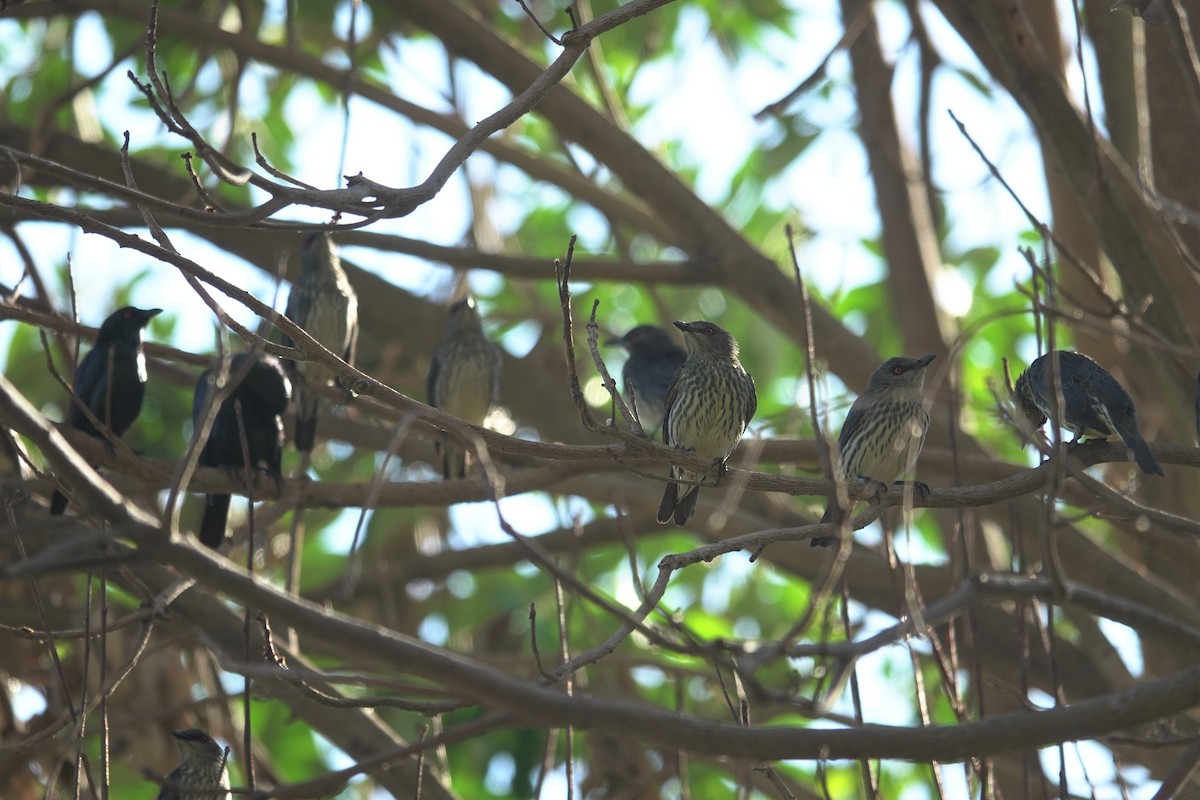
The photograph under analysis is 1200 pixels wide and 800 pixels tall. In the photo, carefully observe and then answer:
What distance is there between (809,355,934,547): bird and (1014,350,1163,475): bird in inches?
20.0

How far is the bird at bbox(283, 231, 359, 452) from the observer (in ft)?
25.1

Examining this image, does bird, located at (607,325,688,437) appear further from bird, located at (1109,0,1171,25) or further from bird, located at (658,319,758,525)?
bird, located at (1109,0,1171,25)

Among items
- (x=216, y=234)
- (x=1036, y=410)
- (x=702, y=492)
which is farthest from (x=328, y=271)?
(x=1036, y=410)

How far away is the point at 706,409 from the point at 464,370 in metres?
2.53

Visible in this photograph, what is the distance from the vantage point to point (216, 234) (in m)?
8.52

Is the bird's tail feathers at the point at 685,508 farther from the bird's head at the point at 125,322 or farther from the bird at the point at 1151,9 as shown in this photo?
the bird's head at the point at 125,322

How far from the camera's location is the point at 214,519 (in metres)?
7.29

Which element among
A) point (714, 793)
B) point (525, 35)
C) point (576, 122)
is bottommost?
point (714, 793)

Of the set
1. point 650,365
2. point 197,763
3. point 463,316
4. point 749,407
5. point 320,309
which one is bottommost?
point 197,763

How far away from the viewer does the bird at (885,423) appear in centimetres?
590

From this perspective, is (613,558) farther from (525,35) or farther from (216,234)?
(525,35)

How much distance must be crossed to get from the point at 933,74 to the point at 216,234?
5.14 metres

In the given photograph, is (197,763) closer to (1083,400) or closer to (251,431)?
(251,431)

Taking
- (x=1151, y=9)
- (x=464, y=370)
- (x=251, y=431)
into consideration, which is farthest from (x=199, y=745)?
(x=1151, y=9)
